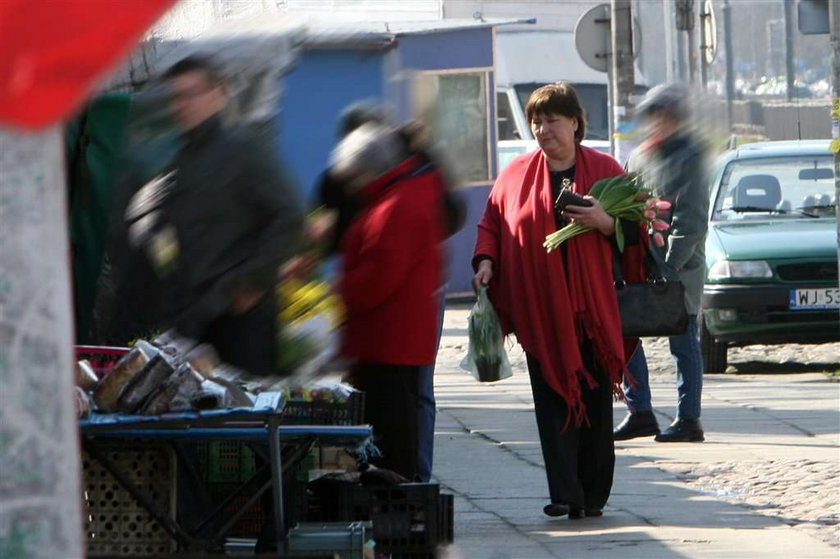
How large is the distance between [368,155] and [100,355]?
1.11m

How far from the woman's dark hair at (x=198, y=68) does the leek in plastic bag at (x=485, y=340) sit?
281cm

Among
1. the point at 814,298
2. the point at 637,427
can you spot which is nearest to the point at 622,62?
the point at 814,298

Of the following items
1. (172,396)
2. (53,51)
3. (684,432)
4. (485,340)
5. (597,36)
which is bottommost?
(684,432)

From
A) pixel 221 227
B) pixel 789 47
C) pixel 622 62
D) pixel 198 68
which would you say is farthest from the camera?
pixel 789 47

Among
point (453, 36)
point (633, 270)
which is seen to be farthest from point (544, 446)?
point (453, 36)

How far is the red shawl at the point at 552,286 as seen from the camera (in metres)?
7.52

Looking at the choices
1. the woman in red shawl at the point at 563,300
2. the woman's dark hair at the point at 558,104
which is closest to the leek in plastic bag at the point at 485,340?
the woman in red shawl at the point at 563,300

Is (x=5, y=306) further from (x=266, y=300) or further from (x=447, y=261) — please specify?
(x=447, y=261)

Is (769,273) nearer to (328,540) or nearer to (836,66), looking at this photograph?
(836,66)

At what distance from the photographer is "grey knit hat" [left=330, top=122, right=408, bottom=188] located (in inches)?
243

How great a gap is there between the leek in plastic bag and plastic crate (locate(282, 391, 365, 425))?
1.48m

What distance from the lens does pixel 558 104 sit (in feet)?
24.8

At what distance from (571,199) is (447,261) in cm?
114

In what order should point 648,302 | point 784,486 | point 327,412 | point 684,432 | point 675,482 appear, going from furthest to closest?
point 684,432, point 675,482, point 784,486, point 648,302, point 327,412
